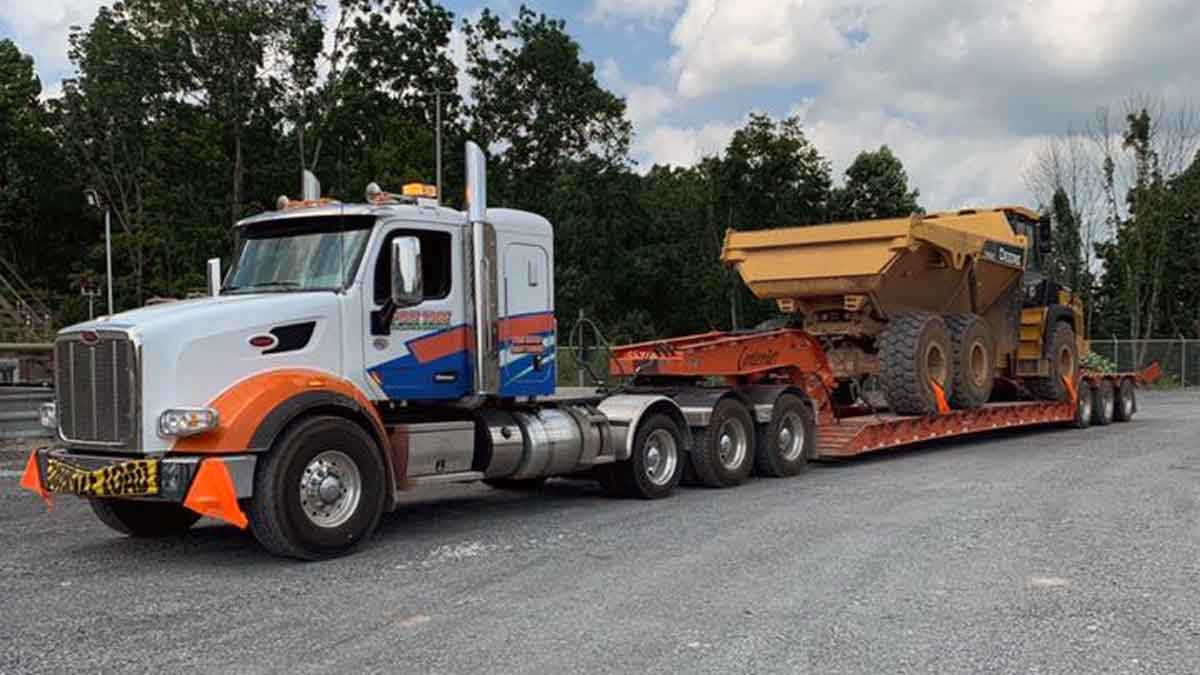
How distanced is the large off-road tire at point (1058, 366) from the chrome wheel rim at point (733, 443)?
7598 millimetres

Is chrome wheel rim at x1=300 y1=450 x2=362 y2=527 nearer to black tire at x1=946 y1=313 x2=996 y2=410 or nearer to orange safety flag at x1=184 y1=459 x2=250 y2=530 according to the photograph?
orange safety flag at x1=184 y1=459 x2=250 y2=530

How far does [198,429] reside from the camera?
24.2 ft

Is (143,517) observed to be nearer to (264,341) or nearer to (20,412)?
(264,341)

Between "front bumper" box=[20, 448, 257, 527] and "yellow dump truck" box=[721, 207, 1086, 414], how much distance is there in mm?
8758

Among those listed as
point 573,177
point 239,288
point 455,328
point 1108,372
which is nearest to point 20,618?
point 239,288

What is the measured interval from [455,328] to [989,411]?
31.2 ft

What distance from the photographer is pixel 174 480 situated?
725 centimetres

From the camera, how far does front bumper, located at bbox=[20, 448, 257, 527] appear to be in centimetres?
723

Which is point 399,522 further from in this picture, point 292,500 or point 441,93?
point 441,93

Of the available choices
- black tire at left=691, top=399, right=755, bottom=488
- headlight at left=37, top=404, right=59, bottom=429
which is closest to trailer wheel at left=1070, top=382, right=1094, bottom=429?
black tire at left=691, top=399, right=755, bottom=488

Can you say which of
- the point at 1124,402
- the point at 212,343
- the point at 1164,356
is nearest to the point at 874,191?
the point at 1164,356

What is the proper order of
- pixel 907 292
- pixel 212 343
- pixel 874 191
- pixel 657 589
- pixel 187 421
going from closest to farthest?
pixel 657 589 < pixel 187 421 < pixel 212 343 < pixel 907 292 < pixel 874 191

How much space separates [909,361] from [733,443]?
304cm

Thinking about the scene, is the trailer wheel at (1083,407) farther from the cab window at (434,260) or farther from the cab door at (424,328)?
the cab window at (434,260)
